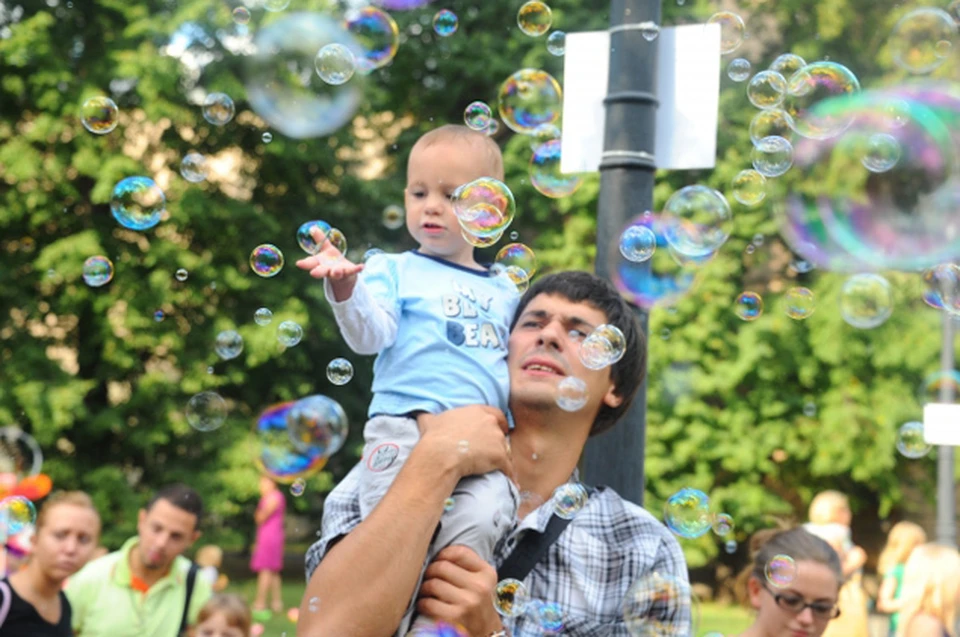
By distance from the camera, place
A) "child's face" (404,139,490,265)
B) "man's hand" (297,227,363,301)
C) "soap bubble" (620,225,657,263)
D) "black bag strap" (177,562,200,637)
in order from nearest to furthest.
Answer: "man's hand" (297,227,363,301) → "child's face" (404,139,490,265) → "soap bubble" (620,225,657,263) → "black bag strap" (177,562,200,637)

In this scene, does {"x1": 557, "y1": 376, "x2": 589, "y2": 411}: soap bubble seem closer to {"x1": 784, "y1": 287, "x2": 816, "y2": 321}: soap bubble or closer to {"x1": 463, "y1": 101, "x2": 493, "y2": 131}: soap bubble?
{"x1": 463, "y1": 101, "x2": 493, "y2": 131}: soap bubble

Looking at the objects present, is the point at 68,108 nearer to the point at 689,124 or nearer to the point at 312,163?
the point at 312,163

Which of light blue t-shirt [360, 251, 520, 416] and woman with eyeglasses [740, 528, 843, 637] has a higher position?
light blue t-shirt [360, 251, 520, 416]

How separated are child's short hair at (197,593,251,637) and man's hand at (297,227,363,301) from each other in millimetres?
2467

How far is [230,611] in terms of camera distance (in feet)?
15.3

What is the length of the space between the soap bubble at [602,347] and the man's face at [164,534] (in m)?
2.52

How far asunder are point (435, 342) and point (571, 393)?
314mm

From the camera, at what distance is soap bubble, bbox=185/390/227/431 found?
4.12 metres

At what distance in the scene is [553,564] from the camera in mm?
2469

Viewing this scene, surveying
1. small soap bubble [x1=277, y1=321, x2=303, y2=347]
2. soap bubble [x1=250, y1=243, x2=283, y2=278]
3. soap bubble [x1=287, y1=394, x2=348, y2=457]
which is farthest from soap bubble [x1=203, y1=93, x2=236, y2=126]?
soap bubble [x1=287, y1=394, x2=348, y2=457]

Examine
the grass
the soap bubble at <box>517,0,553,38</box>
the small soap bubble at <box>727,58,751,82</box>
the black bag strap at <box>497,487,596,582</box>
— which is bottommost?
the grass

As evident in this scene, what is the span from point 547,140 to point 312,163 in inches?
413

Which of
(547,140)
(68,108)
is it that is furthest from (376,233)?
(547,140)

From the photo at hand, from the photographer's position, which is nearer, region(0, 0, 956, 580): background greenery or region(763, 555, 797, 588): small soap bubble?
region(763, 555, 797, 588): small soap bubble
